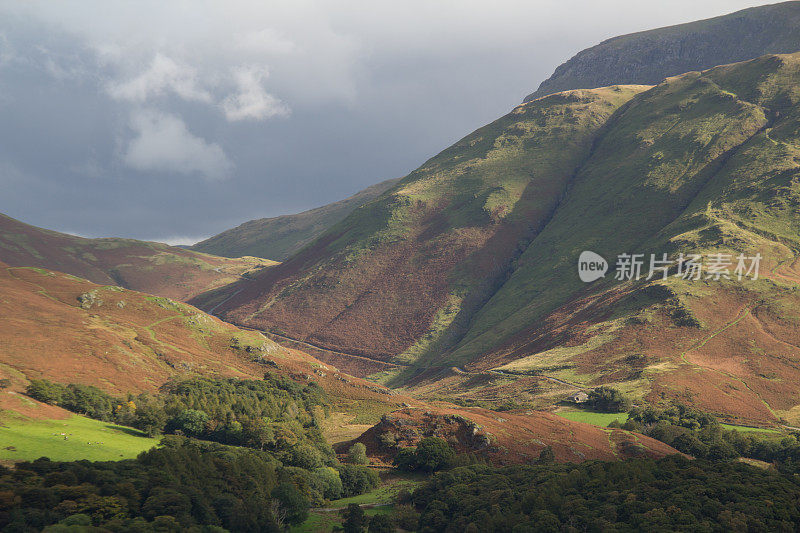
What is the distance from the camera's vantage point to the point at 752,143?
175m

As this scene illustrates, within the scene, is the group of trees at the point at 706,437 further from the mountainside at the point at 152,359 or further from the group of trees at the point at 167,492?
the group of trees at the point at 167,492

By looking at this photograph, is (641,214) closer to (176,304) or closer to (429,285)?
(429,285)

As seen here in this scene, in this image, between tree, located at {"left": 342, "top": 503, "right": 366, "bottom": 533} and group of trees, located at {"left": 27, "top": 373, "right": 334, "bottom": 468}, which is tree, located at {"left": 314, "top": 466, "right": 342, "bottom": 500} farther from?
tree, located at {"left": 342, "top": 503, "right": 366, "bottom": 533}

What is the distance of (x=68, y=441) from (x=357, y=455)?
32709 millimetres

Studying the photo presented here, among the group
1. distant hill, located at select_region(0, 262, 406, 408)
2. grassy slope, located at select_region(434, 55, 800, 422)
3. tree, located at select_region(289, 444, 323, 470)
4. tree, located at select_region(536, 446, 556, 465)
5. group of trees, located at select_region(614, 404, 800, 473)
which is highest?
grassy slope, located at select_region(434, 55, 800, 422)

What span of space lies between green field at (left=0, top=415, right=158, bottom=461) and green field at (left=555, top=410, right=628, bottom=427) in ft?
219

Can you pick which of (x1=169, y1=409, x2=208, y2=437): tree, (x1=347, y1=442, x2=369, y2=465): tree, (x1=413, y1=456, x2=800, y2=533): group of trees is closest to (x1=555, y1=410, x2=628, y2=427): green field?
(x1=413, y1=456, x2=800, y2=533): group of trees

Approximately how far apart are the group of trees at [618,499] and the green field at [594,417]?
35.2 metres

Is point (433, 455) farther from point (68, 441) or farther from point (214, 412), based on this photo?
point (68, 441)

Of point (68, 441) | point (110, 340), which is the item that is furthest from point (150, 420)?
point (110, 340)

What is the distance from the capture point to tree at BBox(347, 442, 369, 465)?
67.7m

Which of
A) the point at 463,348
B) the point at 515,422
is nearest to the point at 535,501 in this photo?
the point at 515,422

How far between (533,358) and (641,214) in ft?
256

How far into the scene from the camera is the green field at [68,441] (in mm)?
45062
